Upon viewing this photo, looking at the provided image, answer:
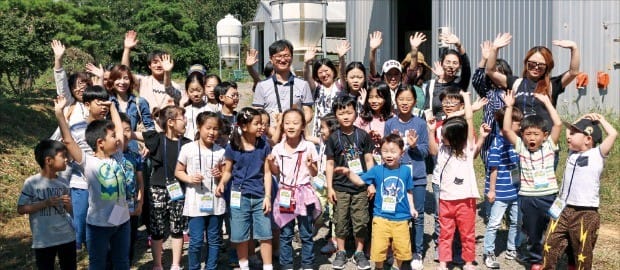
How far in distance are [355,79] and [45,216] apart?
2897mm

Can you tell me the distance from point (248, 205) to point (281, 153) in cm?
50

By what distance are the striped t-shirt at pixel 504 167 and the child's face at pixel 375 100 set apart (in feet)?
3.53

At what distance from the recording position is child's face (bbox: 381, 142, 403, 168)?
4.49 meters

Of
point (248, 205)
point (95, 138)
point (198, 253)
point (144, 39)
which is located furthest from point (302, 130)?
point (144, 39)

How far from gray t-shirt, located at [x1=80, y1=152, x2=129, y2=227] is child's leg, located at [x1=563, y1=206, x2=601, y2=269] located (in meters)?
3.22

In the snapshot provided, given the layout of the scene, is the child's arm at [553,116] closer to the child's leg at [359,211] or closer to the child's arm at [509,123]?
the child's arm at [509,123]

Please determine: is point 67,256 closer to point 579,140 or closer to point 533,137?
point 533,137

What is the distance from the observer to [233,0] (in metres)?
52.0

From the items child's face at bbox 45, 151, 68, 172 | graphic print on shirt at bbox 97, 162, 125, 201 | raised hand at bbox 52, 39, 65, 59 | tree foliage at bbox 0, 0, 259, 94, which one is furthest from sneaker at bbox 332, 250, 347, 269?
tree foliage at bbox 0, 0, 259, 94

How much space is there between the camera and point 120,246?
4129 mm

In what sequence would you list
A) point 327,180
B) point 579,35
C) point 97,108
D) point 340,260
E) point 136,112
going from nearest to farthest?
1. point 97,108
2. point 327,180
3. point 340,260
4. point 136,112
5. point 579,35

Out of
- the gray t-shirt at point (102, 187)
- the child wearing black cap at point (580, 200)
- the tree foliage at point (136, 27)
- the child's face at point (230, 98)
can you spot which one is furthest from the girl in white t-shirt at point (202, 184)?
the tree foliage at point (136, 27)

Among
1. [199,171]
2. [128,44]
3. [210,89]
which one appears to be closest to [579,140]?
[199,171]

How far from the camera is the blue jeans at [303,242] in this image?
15.6 ft
